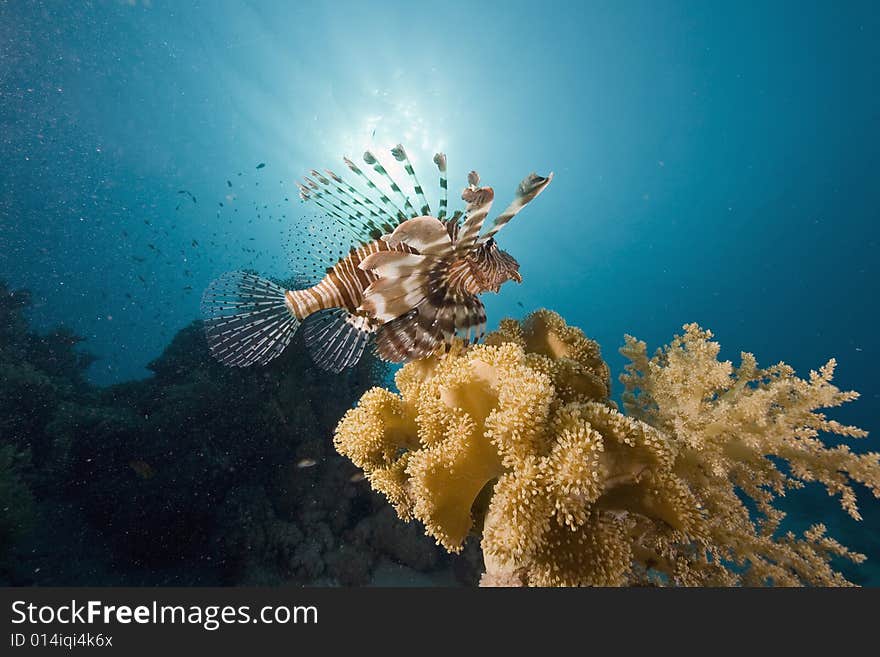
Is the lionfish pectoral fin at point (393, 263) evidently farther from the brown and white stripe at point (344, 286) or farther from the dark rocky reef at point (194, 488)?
the dark rocky reef at point (194, 488)

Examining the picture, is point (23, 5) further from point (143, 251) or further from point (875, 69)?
point (875, 69)

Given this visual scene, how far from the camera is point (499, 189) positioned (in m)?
39.6

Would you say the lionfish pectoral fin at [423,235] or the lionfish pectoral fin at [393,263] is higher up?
the lionfish pectoral fin at [423,235]

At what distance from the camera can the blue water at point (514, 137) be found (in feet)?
81.1

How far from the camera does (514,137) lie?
3366cm

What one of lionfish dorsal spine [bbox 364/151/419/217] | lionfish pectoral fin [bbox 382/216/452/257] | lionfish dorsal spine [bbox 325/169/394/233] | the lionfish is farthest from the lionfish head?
lionfish dorsal spine [bbox 325/169/394/233]

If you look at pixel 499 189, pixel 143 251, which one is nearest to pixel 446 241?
pixel 499 189

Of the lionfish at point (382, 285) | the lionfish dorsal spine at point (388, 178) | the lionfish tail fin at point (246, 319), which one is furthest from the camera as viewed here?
the lionfish tail fin at point (246, 319)

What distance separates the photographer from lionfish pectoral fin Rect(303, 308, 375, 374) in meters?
2.80

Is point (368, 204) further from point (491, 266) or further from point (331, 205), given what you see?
point (491, 266)

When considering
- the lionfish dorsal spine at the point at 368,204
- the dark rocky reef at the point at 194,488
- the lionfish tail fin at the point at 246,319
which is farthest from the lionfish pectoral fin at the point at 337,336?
the dark rocky reef at the point at 194,488

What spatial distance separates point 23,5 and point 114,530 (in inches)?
1544

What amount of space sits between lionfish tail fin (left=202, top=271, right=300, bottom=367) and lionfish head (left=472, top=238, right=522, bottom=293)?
1.63m

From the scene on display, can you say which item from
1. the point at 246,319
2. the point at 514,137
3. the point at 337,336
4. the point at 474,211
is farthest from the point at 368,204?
Answer: the point at 514,137
